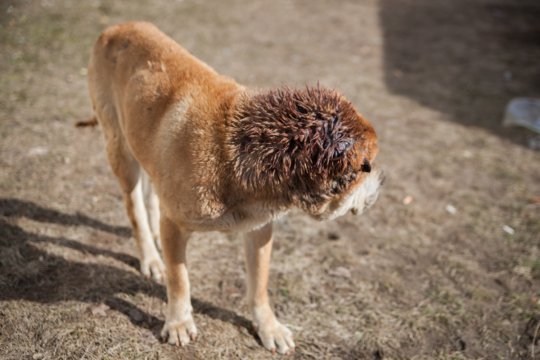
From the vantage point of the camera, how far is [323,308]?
351 centimetres

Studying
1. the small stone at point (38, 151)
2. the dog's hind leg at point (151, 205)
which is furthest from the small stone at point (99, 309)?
the small stone at point (38, 151)

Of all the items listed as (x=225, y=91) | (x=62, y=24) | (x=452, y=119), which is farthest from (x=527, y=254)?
(x=62, y=24)

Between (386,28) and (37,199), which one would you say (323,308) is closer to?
(37,199)

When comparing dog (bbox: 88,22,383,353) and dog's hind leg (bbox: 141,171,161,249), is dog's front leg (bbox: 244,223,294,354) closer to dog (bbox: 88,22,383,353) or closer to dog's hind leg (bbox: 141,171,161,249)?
dog (bbox: 88,22,383,353)

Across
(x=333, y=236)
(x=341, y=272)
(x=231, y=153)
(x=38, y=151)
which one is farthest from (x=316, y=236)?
(x=38, y=151)

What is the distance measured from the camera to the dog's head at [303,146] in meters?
2.35

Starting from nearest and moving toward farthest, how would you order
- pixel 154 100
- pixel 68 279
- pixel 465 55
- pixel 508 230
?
pixel 154 100
pixel 68 279
pixel 508 230
pixel 465 55

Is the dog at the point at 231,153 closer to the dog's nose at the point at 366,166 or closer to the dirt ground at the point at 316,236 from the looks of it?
the dog's nose at the point at 366,166

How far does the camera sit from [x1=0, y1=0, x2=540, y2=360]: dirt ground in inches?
126

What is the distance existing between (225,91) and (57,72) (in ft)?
16.3

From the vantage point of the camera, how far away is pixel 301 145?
2.36 meters

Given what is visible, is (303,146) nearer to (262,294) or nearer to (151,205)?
(262,294)

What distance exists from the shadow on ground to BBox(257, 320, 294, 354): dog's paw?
4.76 meters

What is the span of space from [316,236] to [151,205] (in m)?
1.58
